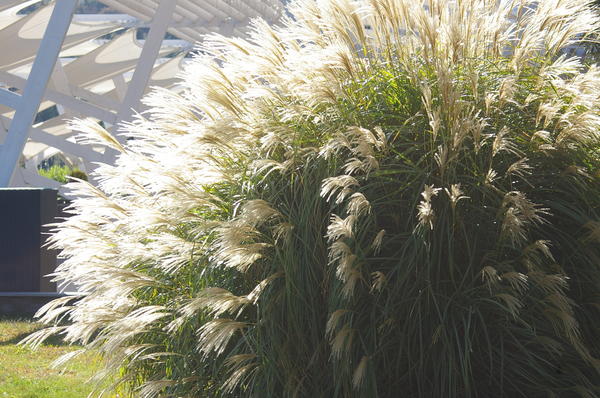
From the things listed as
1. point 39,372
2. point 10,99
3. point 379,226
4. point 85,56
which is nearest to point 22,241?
point 10,99

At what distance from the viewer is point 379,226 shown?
3.46m

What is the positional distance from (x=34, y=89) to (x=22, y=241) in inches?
78.8

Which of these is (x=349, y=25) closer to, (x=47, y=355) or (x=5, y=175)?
(x=47, y=355)

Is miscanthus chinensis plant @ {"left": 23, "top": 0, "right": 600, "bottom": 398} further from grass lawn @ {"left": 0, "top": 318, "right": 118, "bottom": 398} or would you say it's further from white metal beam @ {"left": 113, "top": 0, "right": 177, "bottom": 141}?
white metal beam @ {"left": 113, "top": 0, "right": 177, "bottom": 141}

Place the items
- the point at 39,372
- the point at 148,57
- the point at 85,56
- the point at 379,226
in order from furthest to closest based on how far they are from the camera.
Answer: the point at 85,56 → the point at 148,57 → the point at 39,372 → the point at 379,226

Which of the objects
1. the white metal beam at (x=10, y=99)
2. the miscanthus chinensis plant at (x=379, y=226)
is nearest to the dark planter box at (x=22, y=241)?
the white metal beam at (x=10, y=99)

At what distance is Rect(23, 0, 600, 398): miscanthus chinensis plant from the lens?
3242mm

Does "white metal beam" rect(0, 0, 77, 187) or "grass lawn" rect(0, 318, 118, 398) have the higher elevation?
"white metal beam" rect(0, 0, 77, 187)

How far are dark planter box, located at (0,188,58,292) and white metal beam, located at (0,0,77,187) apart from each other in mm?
535

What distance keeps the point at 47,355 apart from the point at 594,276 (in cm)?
482

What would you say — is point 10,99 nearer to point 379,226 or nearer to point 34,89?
point 34,89

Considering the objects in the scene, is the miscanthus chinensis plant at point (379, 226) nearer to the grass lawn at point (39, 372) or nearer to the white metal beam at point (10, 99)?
the grass lawn at point (39, 372)

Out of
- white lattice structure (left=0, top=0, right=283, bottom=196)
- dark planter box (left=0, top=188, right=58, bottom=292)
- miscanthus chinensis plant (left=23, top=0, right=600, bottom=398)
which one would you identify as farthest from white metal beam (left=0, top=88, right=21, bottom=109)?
miscanthus chinensis plant (left=23, top=0, right=600, bottom=398)

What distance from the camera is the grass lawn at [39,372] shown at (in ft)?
18.3
